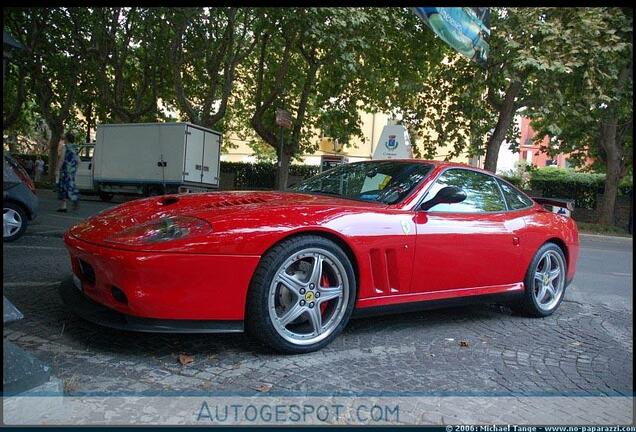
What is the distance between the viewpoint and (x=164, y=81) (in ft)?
73.9

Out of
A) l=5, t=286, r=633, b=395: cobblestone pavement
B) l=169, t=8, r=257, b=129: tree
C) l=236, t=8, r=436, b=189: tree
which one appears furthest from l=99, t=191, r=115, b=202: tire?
l=5, t=286, r=633, b=395: cobblestone pavement

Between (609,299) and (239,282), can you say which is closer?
(239,282)

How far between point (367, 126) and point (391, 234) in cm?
3590

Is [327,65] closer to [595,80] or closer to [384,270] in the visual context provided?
[595,80]

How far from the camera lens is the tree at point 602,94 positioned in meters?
12.1

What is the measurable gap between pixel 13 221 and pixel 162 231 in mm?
4813

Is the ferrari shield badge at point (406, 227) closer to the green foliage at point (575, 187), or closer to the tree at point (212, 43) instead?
the tree at point (212, 43)

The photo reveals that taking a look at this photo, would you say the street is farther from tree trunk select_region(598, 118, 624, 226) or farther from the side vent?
tree trunk select_region(598, 118, 624, 226)

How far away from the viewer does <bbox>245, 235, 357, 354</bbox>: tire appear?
114 inches

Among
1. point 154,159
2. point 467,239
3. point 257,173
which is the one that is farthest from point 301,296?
point 257,173

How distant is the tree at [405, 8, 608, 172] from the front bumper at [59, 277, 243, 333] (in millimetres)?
11386

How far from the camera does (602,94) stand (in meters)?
13.2

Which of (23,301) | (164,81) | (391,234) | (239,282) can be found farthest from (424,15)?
(164,81)

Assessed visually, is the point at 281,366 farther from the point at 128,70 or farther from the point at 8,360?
the point at 128,70
